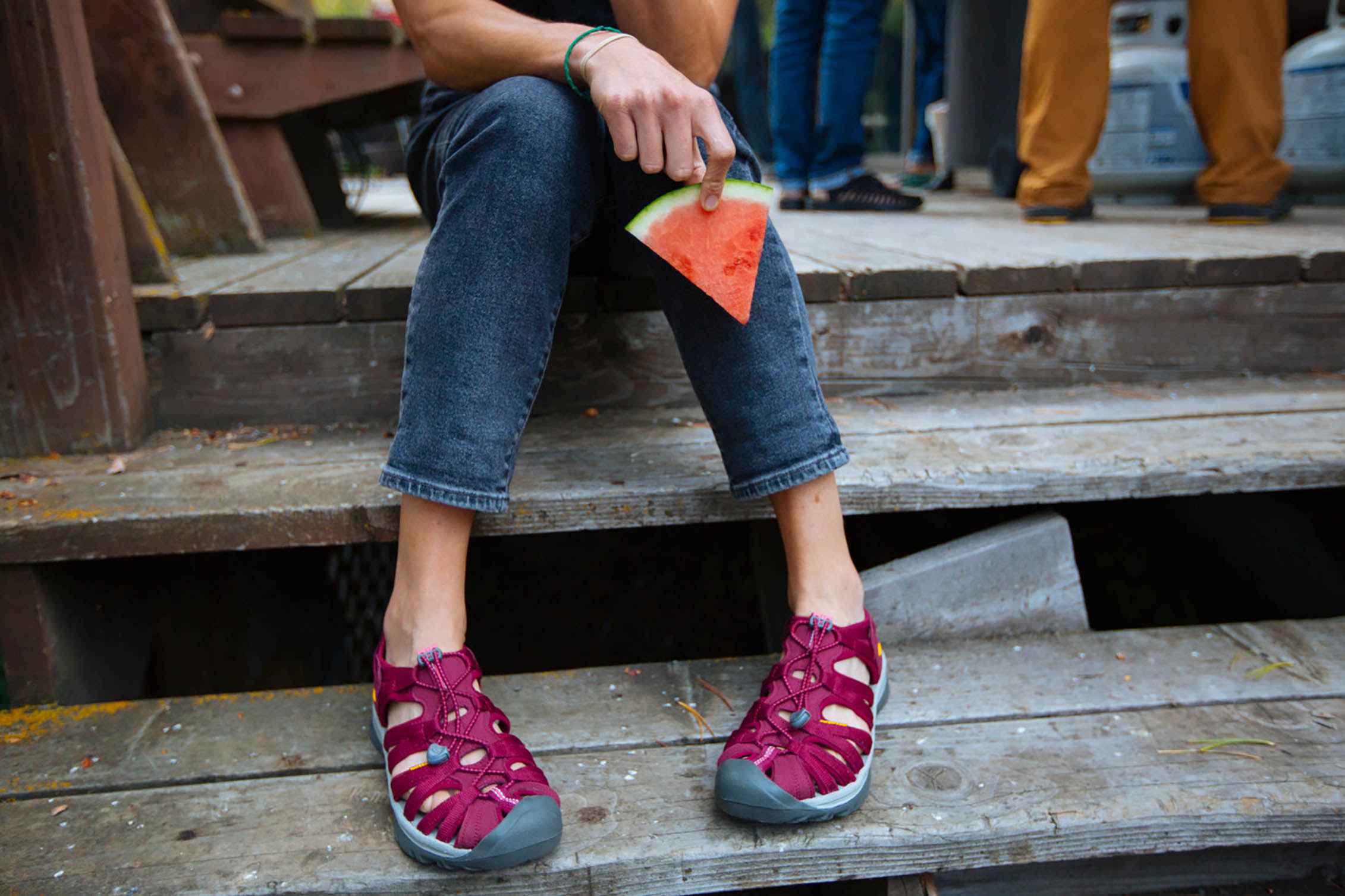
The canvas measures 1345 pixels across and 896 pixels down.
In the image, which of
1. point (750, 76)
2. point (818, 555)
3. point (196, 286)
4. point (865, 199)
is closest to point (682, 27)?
point (818, 555)

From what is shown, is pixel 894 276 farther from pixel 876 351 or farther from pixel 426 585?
pixel 426 585

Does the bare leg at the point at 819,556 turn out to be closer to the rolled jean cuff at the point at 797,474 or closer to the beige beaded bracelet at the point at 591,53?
the rolled jean cuff at the point at 797,474

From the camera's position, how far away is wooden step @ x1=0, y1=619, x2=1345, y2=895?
3.02ft

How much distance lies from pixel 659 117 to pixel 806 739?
698mm

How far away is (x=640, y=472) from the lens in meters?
1.34

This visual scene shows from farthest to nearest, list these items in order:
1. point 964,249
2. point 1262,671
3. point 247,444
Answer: point 964,249, point 247,444, point 1262,671

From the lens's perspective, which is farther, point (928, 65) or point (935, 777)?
point (928, 65)

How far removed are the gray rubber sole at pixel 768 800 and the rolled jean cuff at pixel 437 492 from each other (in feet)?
1.32

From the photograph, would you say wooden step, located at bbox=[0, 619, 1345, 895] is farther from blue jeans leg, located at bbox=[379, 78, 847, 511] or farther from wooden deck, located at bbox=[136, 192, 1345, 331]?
wooden deck, located at bbox=[136, 192, 1345, 331]

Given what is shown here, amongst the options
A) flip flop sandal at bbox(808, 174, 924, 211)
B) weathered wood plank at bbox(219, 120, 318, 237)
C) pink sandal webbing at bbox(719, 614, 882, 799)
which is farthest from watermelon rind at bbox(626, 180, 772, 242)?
flip flop sandal at bbox(808, 174, 924, 211)

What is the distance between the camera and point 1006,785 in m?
1.01

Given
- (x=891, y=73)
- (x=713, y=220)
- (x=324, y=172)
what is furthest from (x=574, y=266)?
(x=891, y=73)

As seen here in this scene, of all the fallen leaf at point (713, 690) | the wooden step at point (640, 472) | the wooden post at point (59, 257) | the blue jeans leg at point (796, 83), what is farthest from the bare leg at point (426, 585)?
the blue jeans leg at point (796, 83)

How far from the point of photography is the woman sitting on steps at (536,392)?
945 mm
